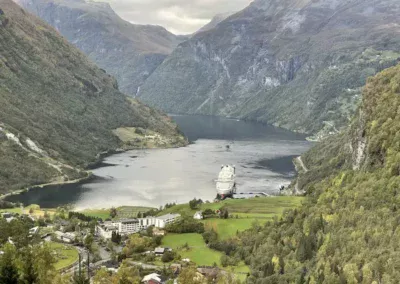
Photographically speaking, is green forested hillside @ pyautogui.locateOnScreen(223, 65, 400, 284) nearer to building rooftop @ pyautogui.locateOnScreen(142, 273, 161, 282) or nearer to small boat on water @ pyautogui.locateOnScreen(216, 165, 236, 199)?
building rooftop @ pyautogui.locateOnScreen(142, 273, 161, 282)

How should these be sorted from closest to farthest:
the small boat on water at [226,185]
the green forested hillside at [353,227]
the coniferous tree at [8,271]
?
1. the coniferous tree at [8,271]
2. the green forested hillside at [353,227]
3. the small boat on water at [226,185]

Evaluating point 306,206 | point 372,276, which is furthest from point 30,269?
point 306,206

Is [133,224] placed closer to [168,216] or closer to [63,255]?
[168,216]

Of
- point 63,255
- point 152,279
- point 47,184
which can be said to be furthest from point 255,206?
point 47,184

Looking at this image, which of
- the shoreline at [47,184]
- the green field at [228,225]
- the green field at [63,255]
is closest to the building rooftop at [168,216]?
the green field at [228,225]

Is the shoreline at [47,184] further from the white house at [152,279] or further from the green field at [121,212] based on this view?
the white house at [152,279]

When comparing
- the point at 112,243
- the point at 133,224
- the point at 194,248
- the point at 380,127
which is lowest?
the point at 112,243

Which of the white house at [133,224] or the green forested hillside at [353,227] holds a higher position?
the green forested hillside at [353,227]

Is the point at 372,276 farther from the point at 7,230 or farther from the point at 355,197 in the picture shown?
the point at 7,230
